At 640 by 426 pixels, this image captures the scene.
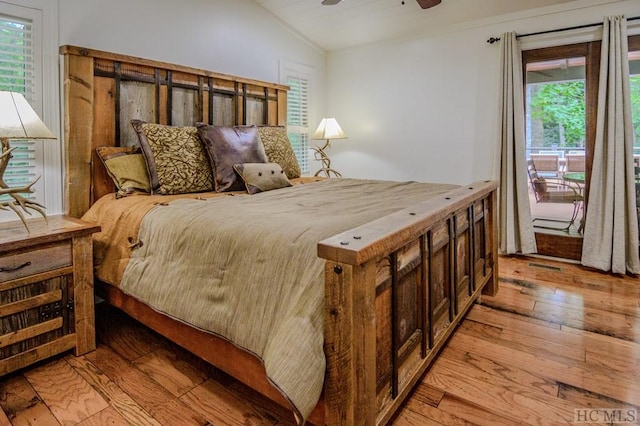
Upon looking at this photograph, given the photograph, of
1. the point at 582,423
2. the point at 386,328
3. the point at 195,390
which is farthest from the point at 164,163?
the point at 582,423

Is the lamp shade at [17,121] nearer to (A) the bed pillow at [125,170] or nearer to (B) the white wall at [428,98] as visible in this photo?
(A) the bed pillow at [125,170]

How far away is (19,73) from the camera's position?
2158mm

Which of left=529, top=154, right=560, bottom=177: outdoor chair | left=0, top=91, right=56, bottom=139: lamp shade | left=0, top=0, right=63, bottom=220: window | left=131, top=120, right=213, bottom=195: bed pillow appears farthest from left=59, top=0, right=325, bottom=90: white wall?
left=529, top=154, right=560, bottom=177: outdoor chair

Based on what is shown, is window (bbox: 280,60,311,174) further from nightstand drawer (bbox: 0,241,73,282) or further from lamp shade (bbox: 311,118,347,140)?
nightstand drawer (bbox: 0,241,73,282)

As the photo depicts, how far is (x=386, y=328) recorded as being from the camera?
1.31m

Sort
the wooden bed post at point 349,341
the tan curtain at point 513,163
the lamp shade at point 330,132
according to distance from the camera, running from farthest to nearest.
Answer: the lamp shade at point 330,132 → the tan curtain at point 513,163 → the wooden bed post at point 349,341

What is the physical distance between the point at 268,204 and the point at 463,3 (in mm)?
2785

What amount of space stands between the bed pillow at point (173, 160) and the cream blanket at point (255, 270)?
0.35m

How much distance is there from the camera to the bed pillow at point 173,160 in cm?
235

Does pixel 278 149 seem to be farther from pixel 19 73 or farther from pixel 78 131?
pixel 19 73

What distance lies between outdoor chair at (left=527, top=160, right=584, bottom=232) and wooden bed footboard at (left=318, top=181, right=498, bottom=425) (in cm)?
199

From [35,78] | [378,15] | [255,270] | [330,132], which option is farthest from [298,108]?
[255,270]

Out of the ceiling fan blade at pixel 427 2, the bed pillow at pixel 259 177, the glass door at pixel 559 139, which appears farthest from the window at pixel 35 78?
the glass door at pixel 559 139

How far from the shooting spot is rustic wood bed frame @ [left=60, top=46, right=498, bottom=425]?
1109 mm
